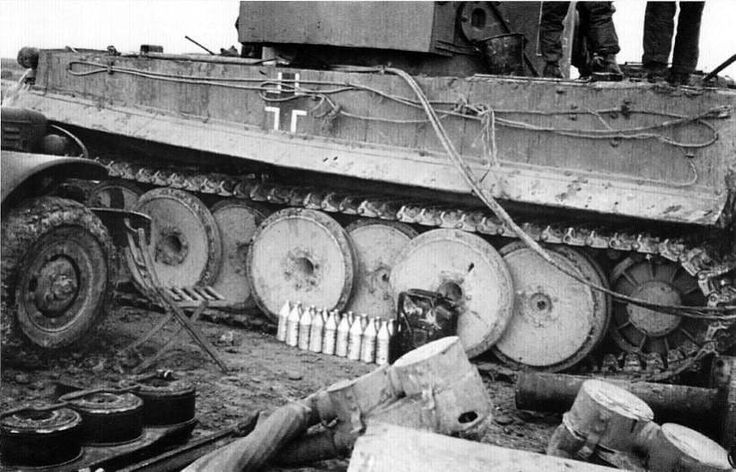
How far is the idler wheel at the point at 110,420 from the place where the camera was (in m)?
4.77

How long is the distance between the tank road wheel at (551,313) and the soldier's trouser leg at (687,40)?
6.60 ft

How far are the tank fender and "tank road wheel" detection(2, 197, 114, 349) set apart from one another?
20 cm

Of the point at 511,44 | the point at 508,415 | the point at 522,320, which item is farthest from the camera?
the point at 511,44

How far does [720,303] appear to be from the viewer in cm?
652

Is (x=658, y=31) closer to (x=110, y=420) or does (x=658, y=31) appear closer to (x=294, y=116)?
(x=294, y=116)

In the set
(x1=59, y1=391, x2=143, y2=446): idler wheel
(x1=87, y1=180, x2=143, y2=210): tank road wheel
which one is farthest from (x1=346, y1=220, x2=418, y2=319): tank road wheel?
(x1=59, y1=391, x2=143, y2=446): idler wheel

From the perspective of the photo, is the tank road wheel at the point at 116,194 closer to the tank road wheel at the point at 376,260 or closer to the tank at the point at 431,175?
the tank at the point at 431,175

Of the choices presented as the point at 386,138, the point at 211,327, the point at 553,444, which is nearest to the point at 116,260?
the point at 211,327

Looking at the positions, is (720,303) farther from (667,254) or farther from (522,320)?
(522,320)

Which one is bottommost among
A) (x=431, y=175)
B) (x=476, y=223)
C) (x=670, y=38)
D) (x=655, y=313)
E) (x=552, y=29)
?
(x=655, y=313)

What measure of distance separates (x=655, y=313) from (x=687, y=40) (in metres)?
2.50

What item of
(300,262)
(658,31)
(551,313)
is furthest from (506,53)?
(300,262)

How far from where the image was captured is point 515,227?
22.2 feet

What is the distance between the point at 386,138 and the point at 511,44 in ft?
5.47
